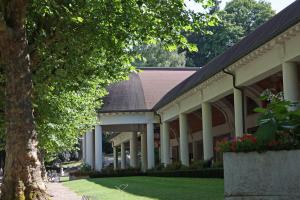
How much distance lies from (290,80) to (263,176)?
12.1 metres

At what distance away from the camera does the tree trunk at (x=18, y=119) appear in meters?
12.8

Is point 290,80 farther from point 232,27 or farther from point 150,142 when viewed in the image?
point 232,27

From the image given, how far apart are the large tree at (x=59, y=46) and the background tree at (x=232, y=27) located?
67.6 metres

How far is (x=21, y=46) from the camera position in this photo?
516 inches

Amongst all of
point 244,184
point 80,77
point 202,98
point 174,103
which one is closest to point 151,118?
point 174,103

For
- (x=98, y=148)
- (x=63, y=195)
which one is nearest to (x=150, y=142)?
(x=98, y=148)

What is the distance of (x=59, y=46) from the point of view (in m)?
16.4

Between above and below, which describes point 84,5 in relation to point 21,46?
above

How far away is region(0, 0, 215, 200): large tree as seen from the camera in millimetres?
Result: 12867

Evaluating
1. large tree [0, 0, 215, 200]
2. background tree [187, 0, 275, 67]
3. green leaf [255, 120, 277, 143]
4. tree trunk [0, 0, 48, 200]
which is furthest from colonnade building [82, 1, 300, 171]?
background tree [187, 0, 275, 67]

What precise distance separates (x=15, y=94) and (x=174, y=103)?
24.9 m

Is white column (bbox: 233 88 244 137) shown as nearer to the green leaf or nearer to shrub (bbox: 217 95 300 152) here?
shrub (bbox: 217 95 300 152)

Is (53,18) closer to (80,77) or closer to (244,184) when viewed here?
(80,77)

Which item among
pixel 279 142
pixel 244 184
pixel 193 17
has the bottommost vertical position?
pixel 244 184
